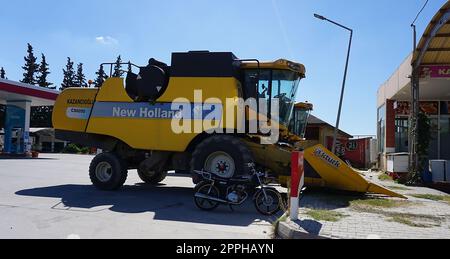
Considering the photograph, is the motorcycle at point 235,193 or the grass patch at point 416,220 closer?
the grass patch at point 416,220

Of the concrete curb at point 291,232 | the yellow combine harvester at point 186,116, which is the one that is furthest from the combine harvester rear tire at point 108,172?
the concrete curb at point 291,232

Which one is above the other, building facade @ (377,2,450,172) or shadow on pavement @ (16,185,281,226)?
building facade @ (377,2,450,172)

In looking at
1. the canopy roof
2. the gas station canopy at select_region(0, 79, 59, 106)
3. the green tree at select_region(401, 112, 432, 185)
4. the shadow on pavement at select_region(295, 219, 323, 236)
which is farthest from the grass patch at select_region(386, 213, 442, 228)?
the gas station canopy at select_region(0, 79, 59, 106)

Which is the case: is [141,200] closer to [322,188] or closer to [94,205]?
[94,205]

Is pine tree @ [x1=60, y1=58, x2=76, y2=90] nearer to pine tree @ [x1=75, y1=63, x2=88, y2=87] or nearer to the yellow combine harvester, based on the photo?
pine tree @ [x1=75, y1=63, x2=88, y2=87]

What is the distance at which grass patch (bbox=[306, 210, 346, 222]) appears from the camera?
803 cm

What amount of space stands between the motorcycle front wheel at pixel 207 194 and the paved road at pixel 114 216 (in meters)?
0.19

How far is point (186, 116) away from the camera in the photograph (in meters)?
12.5

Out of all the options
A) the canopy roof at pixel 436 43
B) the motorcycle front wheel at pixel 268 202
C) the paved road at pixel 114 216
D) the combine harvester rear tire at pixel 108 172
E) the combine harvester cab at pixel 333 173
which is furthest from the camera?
the canopy roof at pixel 436 43

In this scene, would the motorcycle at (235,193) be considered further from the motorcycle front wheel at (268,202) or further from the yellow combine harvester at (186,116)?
the yellow combine harvester at (186,116)

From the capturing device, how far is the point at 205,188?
1015cm

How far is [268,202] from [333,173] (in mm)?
3013

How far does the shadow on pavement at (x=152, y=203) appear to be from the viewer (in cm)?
916
